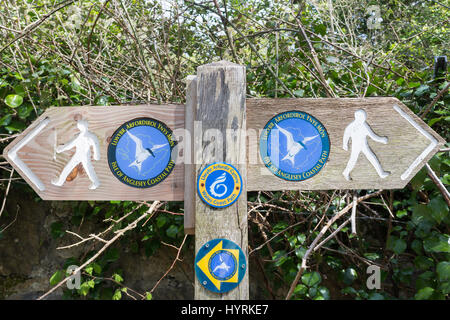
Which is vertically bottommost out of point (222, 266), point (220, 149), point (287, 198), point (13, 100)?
point (287, 198)

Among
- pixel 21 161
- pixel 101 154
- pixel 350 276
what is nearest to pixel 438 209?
pixel 350 276

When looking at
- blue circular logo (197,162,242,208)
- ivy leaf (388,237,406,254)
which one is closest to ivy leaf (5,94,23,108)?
blue circular logo (197,162,242,208)

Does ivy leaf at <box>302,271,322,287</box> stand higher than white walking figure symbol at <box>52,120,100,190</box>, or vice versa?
white walking figure symbol at <box>52,120,100,190</box>

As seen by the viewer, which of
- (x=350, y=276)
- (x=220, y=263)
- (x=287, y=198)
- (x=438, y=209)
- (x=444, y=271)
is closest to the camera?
(x=220, y=263)

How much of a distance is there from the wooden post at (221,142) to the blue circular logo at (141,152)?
110mm

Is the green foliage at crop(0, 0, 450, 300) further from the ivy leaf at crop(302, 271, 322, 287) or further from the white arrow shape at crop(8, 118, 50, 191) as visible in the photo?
the white arrow shape at crop(8, 118, 50, 191)

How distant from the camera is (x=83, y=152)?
112 cm

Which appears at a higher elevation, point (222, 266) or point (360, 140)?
point (360, 140)

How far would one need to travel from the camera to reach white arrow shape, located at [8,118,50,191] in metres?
1.13

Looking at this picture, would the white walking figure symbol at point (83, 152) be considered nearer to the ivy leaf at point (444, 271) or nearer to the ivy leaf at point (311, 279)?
the ivy leaf at point (311, 279)

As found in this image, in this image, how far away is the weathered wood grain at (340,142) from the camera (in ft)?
3.49

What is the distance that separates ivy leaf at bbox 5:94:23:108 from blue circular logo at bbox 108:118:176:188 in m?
1.19

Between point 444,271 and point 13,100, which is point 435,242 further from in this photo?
point 13,100

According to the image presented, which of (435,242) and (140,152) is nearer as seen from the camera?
(140,152)
